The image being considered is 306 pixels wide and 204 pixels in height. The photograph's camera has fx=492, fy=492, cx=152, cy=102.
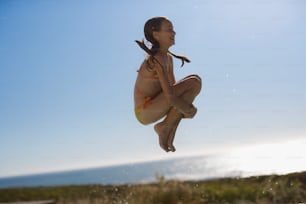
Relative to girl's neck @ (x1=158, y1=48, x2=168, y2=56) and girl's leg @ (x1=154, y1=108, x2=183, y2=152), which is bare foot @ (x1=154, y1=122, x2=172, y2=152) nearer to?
girl's leg @ (x1=154, y1=108, x2=183, y2=152)

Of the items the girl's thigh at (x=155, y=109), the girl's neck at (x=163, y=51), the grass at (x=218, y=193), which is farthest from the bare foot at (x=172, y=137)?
the grass at (x=218, y=193)

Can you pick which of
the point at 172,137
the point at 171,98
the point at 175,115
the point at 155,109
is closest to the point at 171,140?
the point at 172,137

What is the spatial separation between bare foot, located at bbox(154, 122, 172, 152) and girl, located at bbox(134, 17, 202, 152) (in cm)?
4

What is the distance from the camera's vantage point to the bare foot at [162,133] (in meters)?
4.16

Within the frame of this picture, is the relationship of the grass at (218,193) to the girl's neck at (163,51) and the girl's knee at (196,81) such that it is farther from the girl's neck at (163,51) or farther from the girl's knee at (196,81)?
the girl's neck at (163,51)

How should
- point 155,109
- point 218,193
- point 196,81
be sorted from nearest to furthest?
point 196,81 < point 155,109 < point 218,193

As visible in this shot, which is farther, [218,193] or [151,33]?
[218,193]

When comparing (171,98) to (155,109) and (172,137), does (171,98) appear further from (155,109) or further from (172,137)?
(172,137)

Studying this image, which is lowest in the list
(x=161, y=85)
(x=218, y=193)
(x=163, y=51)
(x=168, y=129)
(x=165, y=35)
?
(x=218, y=193)

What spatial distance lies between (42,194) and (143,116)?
1779 centimetres

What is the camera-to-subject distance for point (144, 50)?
3.84m

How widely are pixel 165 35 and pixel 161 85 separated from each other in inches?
16.0

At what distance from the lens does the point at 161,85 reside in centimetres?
372

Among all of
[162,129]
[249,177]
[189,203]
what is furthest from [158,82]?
[249,177]
